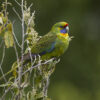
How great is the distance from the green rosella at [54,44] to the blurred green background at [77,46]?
7825 mm

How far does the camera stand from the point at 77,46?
14.2 metres

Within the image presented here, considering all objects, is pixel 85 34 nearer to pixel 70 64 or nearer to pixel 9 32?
pixel 70 64

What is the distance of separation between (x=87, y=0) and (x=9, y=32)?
1183cm

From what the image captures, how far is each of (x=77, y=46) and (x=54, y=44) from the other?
9263mm

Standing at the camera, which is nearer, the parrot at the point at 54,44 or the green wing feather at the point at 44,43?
the green wing feather at the point at 44,43

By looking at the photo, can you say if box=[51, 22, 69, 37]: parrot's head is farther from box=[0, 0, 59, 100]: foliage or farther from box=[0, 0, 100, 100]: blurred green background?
box=[0, 0, 100, 100]: blurred green background

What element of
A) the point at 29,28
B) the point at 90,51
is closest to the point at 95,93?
the point at 90,51

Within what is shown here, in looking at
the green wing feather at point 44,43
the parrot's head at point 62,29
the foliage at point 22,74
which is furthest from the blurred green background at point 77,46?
the foliage at point 22,74

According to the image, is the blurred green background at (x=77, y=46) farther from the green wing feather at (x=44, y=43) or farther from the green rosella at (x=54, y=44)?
the green wing feather at (x=44, y=43)

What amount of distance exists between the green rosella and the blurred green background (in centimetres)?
783

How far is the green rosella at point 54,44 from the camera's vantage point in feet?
15.4

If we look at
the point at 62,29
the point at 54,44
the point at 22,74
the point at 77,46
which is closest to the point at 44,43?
the point at 54,44

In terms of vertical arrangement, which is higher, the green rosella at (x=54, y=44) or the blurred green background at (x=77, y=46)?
the green rosella at (x=54, y=44)

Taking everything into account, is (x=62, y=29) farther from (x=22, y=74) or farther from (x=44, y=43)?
(x=22, y=74)
